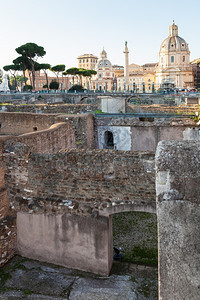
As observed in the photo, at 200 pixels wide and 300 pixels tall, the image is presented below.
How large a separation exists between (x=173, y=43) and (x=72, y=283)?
9017 centimetres

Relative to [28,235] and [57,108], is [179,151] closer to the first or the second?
[28,235]

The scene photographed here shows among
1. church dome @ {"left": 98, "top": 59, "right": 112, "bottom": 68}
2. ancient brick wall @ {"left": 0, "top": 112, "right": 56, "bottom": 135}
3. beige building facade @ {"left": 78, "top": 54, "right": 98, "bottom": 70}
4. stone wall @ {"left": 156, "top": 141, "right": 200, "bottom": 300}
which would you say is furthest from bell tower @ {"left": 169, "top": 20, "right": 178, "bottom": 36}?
stone wall @ {"left": 156, "top": 141, "right": 200, "bottom": 300}

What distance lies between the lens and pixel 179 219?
1971 millimetres

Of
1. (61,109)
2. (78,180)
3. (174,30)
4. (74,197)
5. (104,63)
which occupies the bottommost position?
(74,197)

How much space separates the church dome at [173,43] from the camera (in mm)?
87125

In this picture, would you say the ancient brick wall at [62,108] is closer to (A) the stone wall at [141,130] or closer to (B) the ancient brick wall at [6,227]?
(A) the stone wall at [141,130]

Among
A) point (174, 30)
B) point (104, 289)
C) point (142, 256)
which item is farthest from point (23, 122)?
point (174, 30)

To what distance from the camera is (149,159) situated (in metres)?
5.76

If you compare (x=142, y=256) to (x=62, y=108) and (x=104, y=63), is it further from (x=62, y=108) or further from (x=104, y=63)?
(x=104, y=63)

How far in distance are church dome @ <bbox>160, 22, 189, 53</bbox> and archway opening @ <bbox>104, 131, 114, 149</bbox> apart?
79.3 meters

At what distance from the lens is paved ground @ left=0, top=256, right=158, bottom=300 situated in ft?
19.0

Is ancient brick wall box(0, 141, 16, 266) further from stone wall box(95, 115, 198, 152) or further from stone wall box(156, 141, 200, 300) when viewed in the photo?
stone wall box(95, 115, 198, 152)

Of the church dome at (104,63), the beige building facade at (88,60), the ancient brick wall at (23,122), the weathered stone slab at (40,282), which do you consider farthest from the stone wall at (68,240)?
the beige building facade at (88,60)

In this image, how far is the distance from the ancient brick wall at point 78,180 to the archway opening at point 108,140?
24.6ft
